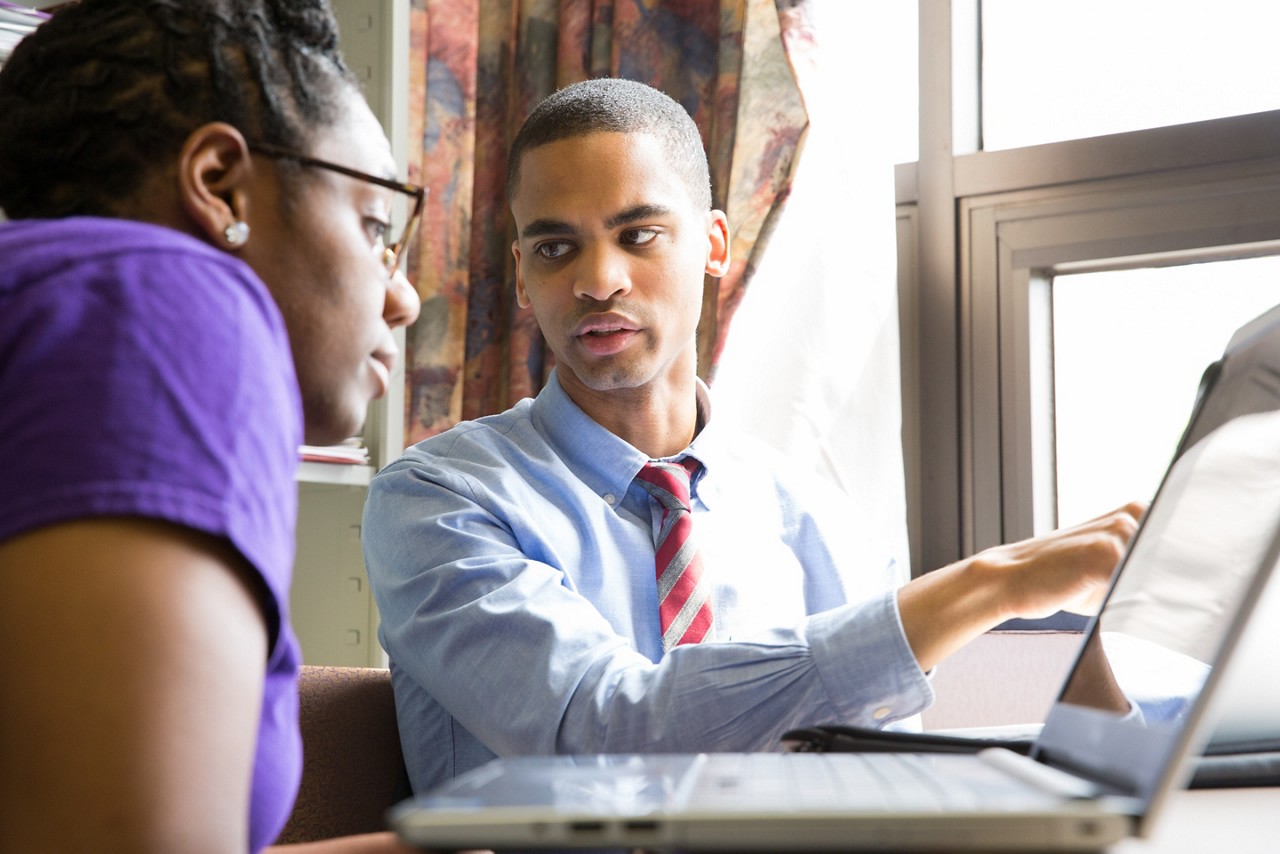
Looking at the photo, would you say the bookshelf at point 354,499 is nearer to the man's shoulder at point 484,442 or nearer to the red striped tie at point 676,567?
the man's shoulder at point 484,442

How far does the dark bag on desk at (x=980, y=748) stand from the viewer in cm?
73

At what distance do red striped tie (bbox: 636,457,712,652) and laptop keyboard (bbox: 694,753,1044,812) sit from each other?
1.83 ft

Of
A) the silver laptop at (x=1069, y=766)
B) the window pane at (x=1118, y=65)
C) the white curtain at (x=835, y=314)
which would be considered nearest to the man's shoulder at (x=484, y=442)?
the white curtain at (x=835, y=314)

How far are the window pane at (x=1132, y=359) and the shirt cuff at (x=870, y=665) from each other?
0.94 metres

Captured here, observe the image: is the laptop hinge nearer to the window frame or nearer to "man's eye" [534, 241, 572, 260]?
"man's eye" [534, 241, 572, 260]

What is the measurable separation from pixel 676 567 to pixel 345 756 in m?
0.36

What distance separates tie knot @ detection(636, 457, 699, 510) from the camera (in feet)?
4.18

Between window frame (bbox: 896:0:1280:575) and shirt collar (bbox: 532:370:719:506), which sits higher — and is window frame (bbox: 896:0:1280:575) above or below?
above

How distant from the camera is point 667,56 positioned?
1.90 metres

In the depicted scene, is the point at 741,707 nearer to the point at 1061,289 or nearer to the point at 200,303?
the point at 200,303

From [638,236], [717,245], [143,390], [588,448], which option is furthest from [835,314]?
[143,390]

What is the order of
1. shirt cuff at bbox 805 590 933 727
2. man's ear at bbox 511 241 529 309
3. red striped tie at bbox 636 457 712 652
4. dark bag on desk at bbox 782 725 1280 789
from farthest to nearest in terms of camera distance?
man's ear at bbox 511 241 529 309 < red striped tie at bbox 636 457 712 652 < shirt cuff at bbox 805 590 933 727 < dark bag on desk at bbox 782 725 1280 789

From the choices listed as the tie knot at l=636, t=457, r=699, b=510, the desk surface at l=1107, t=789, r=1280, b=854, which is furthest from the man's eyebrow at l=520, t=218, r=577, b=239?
the desk surface at l=1107, t=789, r=1280, b=854

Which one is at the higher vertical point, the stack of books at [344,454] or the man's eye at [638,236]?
the man's eye at [638,236]
